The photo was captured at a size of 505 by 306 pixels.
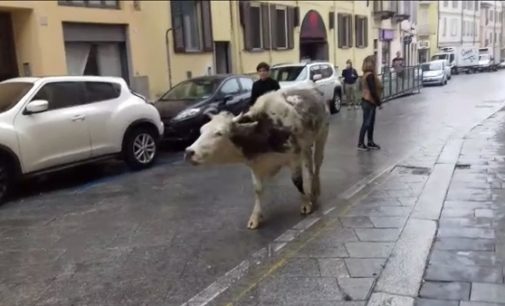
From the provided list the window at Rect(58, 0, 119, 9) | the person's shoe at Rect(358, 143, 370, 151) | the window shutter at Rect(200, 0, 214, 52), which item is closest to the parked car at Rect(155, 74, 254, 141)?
the person's shoe at Rect(358, 143, 370, 151)

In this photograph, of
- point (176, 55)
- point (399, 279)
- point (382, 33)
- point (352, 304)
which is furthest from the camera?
point (382, 33)

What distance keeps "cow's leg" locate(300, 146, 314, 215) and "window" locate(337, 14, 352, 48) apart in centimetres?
2439

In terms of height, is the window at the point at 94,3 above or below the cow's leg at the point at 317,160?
above

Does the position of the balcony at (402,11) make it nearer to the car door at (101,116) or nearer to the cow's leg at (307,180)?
the car door at (101,116)

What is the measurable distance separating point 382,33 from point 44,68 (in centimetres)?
2865

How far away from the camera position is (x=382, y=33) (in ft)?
124

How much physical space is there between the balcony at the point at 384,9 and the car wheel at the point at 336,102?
60.7ft

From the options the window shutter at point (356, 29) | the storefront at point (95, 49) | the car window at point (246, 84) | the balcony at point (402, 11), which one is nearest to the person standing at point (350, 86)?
the car window at point (246, 84)

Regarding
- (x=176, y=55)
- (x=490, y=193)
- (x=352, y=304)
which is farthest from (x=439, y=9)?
(x=352, y=304)

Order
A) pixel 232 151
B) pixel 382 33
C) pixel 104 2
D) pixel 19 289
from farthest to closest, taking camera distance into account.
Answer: pixel 382 33 → pixel 104 2 → pixel 232 151 → pixel 19 289

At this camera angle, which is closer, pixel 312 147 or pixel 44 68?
pixel 312 147

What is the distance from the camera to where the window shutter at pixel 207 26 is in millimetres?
18875

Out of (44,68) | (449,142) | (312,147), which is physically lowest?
(449,142)

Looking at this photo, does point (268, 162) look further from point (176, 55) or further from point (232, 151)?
point (176, 55)
